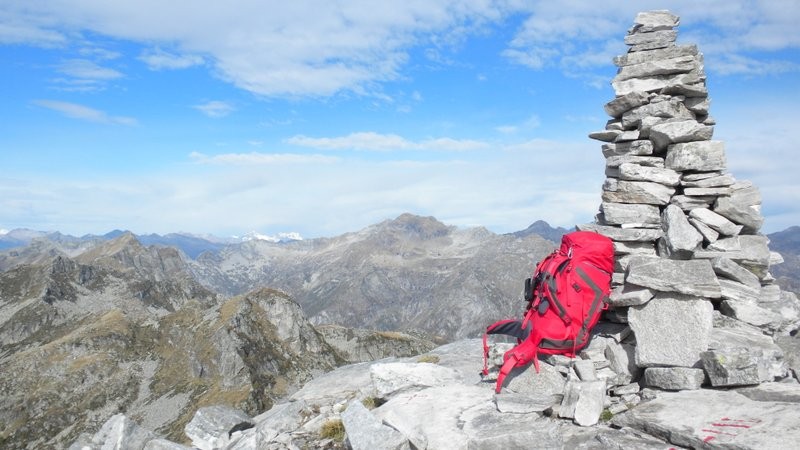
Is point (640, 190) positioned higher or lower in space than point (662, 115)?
lower

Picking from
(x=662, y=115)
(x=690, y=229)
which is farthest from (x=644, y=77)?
(x=690, y=229)

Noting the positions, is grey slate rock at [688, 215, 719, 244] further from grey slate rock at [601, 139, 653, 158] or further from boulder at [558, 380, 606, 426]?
boulder at [558, 380, 606, 426]

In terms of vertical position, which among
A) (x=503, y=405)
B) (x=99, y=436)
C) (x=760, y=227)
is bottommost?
(x=99, y=436)

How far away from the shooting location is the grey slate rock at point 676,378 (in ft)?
35.1

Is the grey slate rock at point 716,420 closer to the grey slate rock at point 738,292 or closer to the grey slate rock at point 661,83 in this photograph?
the grey slate rock at point 738,292

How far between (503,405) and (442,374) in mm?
3893

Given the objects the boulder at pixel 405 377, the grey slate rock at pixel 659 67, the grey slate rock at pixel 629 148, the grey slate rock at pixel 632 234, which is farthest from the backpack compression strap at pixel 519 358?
the grey slate rock at pixel 659 67

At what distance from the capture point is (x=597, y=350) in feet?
41.4

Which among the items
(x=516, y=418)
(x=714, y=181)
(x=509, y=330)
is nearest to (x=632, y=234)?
(x=714, y=181)

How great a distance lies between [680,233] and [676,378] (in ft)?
13.5

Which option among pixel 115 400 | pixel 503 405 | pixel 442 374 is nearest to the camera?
pixel 503 405

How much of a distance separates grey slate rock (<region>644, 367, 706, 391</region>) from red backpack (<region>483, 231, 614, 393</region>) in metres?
1.79

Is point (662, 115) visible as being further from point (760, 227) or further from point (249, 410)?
point (249, 410)

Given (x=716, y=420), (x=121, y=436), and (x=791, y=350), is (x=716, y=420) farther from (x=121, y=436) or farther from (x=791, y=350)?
(x=121, y=436)
